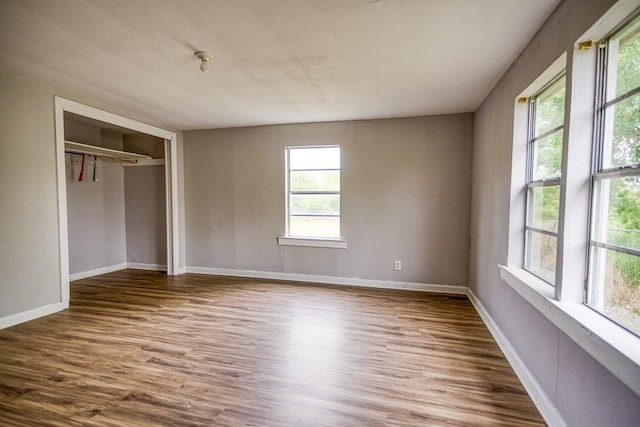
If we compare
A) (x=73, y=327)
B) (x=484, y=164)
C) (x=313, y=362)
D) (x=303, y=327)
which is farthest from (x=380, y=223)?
(x=73, y=327)

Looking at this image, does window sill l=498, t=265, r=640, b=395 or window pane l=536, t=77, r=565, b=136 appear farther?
window pane l=536, t=77, r=565, b=136

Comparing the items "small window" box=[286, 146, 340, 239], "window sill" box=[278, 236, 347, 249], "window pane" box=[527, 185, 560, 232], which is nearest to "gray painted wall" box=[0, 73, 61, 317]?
"window sill" box=[278, 236, 347, 249]

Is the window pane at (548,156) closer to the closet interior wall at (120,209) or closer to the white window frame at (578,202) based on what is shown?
the white window frame at (578,202)

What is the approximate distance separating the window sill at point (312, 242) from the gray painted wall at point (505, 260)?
177 centimetres

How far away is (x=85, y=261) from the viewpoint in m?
4.72

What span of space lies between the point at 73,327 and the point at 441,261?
4273 mm

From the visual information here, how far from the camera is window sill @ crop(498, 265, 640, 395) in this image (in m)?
1.03

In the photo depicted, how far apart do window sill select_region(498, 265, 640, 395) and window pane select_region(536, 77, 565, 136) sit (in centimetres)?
109

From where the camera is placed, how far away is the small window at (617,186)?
1229 millimetres

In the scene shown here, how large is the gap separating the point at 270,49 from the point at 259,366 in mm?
2413

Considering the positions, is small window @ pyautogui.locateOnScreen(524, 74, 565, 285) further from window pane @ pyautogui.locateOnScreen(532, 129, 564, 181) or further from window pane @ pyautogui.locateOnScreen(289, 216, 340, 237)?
window pane @ pyautogui.locateOnScreen(289, 216, 340, 237)

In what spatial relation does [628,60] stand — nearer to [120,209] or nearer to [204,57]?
[204,57]

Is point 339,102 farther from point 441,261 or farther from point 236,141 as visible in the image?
point 441,261

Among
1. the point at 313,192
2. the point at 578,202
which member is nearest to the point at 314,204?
the point at 313,192
